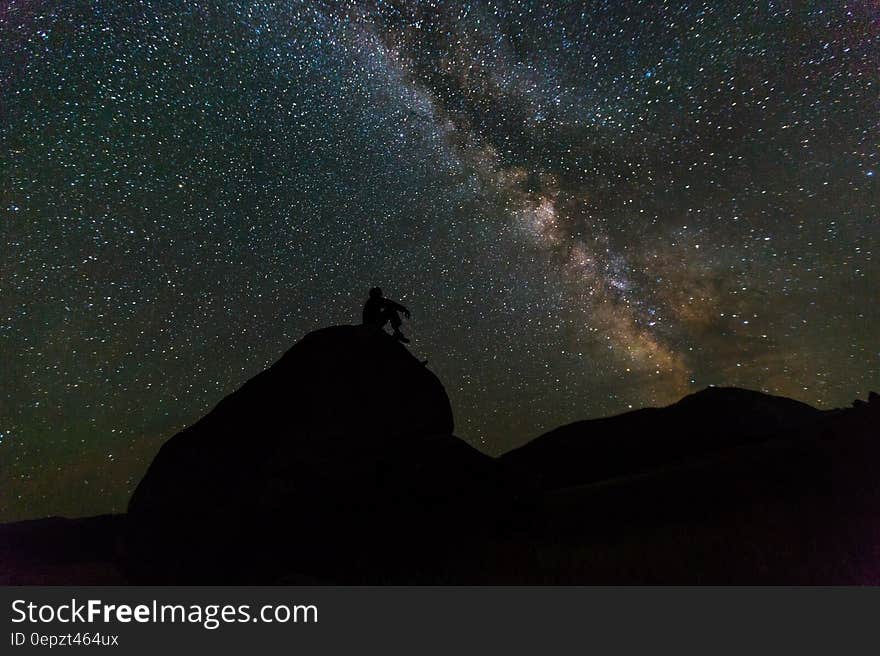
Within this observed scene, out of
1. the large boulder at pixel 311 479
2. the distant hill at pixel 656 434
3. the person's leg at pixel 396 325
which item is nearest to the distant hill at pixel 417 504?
the large boulder at pixel 311 479

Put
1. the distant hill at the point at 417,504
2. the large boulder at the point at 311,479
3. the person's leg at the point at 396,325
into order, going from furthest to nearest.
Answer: the person's leg at the point at 396,325 → the large boulder at the point at 311,479 → the distant hill at the point at 417,504

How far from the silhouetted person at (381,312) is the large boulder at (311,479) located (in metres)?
0.73

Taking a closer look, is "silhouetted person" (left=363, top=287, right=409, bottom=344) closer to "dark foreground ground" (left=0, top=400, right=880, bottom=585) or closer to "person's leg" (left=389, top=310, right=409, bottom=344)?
"person's leg" (left=389, top=310, right=409, bottom=344)

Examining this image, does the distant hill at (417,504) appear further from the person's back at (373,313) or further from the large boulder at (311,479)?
the person's back at (373,313)

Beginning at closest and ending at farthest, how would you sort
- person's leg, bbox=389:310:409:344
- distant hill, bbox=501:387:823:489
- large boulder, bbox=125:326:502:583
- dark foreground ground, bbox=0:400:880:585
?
dark foreground ground, bbox=0:400:880:585 → large boulder, bbox=125:326:502:583 → person's leg, bbox=389:310:409:344 → distant hill, bbox=501:387:823:489

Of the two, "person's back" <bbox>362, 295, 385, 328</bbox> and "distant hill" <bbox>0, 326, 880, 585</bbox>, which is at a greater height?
"person's back" <bbox>362, 295, 385, 328</bbox>

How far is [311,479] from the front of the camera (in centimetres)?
927

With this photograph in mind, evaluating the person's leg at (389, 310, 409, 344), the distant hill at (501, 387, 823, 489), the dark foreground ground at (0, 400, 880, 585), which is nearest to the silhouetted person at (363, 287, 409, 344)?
the person's leg at (389, 310, 409, 344)

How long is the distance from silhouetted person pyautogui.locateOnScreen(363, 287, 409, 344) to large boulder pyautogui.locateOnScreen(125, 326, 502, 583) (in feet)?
2.39

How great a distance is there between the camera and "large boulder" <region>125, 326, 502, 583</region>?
880cm

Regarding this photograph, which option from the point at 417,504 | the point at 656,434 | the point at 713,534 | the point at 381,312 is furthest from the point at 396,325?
the point at 656,434

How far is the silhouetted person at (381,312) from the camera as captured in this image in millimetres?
11938
